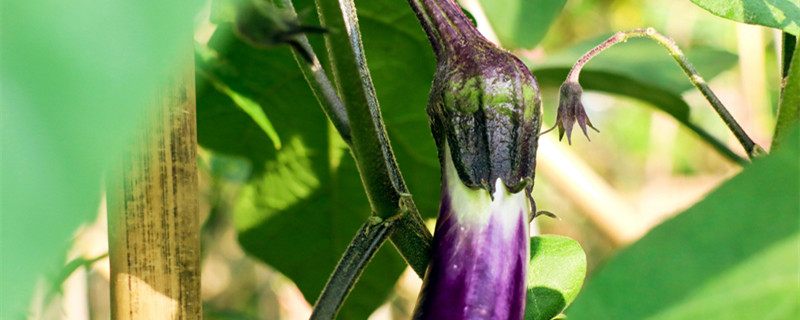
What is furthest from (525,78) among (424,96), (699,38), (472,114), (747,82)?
(699,38)

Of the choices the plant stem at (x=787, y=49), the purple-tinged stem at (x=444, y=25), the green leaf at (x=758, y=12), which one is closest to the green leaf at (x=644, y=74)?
the plant stem at (x=787, y=49)

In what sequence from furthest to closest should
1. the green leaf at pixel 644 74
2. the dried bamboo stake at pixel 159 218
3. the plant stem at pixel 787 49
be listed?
the green leaf at pixel 644 74
the plant stem at pixel 787 49
the dried bamboo stake at pixel 159 218

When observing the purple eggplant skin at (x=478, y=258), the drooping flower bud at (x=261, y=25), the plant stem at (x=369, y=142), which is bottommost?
the purple eggplant skin at (x=478, y=258)

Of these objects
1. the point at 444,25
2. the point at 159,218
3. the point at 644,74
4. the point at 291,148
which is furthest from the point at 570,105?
the point at 644,74

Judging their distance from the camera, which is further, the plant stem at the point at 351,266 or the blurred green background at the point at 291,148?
the plant stem at the point at 351,266

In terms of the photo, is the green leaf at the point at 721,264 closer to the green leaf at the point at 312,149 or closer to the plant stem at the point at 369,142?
the plant stem at the point at 369,142

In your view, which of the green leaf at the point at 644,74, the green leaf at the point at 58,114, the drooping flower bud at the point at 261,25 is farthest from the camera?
the green leaf at the point at 644,74
